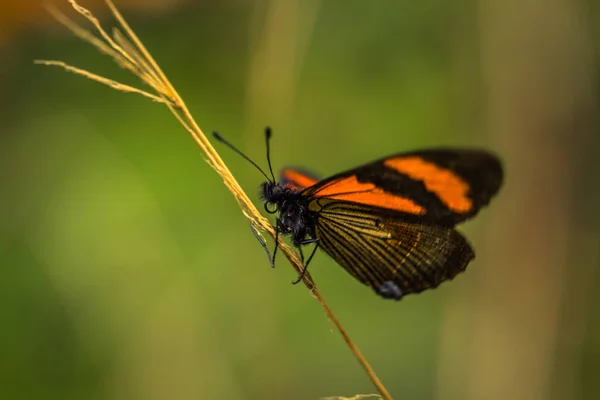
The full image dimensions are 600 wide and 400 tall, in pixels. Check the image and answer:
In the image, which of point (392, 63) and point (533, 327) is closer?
point (533, 327)

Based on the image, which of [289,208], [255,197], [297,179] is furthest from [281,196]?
[255,197]

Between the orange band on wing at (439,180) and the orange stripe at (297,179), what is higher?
the orange stripe at (297,179)

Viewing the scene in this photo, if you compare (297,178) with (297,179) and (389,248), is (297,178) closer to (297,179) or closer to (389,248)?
(297,179)

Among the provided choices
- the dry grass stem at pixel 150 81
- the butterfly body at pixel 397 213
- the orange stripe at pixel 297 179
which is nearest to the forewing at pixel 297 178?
the orange stripe at pixel 297 179

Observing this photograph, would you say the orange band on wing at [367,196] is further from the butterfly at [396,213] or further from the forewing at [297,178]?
the forewing at [297,178]

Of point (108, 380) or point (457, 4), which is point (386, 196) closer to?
point (108, 380)

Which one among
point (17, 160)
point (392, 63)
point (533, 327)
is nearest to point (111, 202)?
point (17, 160)
